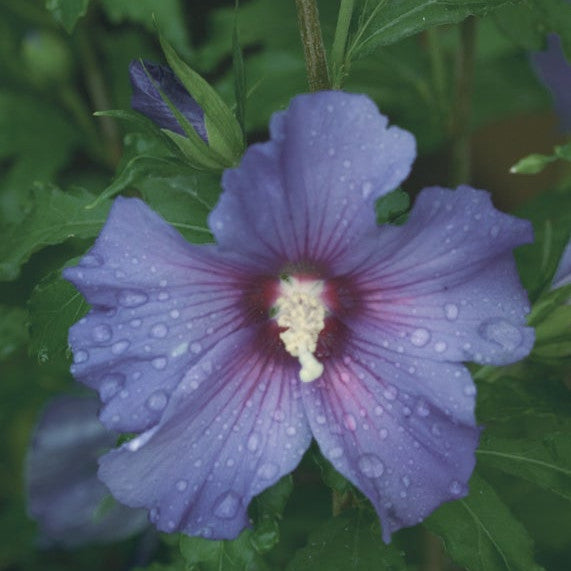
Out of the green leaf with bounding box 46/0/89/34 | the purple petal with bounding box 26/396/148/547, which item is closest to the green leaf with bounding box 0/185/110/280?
the green leaf with bounding box 46/0/89/34

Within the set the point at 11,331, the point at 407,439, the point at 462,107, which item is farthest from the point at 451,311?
the point at 11,331

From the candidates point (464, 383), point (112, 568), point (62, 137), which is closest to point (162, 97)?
point (464, 383)

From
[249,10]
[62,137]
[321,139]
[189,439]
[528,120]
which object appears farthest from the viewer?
[528,120]

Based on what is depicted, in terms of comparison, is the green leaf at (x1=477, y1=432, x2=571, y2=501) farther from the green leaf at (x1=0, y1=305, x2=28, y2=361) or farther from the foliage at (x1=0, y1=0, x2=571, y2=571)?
the green leaf at (x1=0, y1=305, x2=28, y2=361)

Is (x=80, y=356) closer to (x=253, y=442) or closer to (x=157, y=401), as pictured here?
(x=157, y=401)

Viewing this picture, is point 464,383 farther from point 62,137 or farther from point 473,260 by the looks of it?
point 62,137

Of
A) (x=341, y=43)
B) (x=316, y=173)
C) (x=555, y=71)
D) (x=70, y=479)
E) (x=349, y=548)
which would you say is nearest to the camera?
(x=316, y=173)
